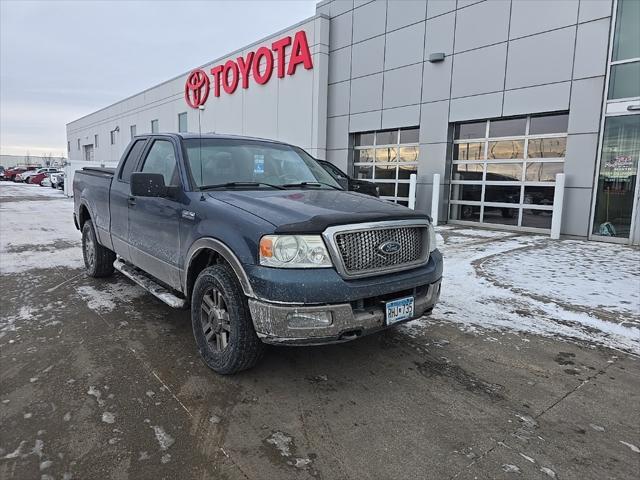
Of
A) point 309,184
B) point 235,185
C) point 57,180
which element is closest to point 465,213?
point 309,184

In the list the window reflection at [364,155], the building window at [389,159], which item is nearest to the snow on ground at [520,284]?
the building window at [389,159]

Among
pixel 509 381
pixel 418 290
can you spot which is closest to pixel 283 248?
pixel 418 290

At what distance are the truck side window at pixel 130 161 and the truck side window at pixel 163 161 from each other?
311mm

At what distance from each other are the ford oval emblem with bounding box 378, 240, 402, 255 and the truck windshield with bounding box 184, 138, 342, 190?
4.37 ft

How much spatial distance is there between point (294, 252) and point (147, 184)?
168 centimetres

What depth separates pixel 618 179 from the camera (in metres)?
10.2

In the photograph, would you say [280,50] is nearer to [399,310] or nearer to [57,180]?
[399,310]

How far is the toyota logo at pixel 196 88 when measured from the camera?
24312 millimetres

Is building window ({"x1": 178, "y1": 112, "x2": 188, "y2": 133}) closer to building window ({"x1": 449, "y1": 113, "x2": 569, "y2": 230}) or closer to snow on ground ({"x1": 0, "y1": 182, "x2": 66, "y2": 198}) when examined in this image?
snow on ground ({"x1": 0, "y1": 182, "x2": 66, "y2": 198})

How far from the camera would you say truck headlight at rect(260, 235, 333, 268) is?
2967 millimetres

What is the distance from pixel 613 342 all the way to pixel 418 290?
2.25 metres

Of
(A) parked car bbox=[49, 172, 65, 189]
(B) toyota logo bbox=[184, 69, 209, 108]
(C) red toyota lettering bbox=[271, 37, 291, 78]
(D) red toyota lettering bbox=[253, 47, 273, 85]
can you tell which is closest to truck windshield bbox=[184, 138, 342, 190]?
(C) red toyota lettering bbox=[271, 37, 291, 78]

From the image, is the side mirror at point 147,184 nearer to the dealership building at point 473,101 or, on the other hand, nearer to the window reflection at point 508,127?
the dealership building at point 473,101

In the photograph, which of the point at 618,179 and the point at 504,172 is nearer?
the point at 618,179
